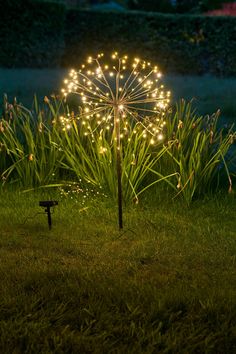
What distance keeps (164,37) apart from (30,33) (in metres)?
4.43

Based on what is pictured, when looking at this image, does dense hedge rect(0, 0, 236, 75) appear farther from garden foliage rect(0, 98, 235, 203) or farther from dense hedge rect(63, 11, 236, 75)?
garden foliage rect(0, 98, 235, 203)

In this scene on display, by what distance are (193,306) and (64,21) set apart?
17.1 m

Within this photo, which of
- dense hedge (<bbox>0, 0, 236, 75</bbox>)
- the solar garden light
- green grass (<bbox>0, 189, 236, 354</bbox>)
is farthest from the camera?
dense hedge (<bbox>0, 0, 236, 75</bbox>)

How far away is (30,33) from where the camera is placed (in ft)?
59.6

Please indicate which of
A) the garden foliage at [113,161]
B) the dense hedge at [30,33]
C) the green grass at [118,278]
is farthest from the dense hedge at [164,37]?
the green grass at [118,278]

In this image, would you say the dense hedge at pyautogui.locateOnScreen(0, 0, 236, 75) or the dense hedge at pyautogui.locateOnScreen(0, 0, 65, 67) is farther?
the dense hedge at pyautogui.locateOnScreen(0, 0, 236, 75)

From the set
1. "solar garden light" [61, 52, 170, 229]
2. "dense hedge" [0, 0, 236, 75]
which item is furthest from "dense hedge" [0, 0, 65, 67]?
"solar garden light" [61, 52, 170, 229]

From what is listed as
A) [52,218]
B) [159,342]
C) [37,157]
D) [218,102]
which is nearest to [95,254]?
[52,218]

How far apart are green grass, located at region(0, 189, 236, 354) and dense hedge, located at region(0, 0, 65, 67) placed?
497 inches

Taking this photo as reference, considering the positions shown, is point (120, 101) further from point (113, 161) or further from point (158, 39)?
point (158, 39)

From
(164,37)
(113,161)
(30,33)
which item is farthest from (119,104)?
(164,37)

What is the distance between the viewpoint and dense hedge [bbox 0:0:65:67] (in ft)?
57.8

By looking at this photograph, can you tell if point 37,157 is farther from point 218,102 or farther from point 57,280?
point 218,102

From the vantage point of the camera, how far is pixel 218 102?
12781mm
